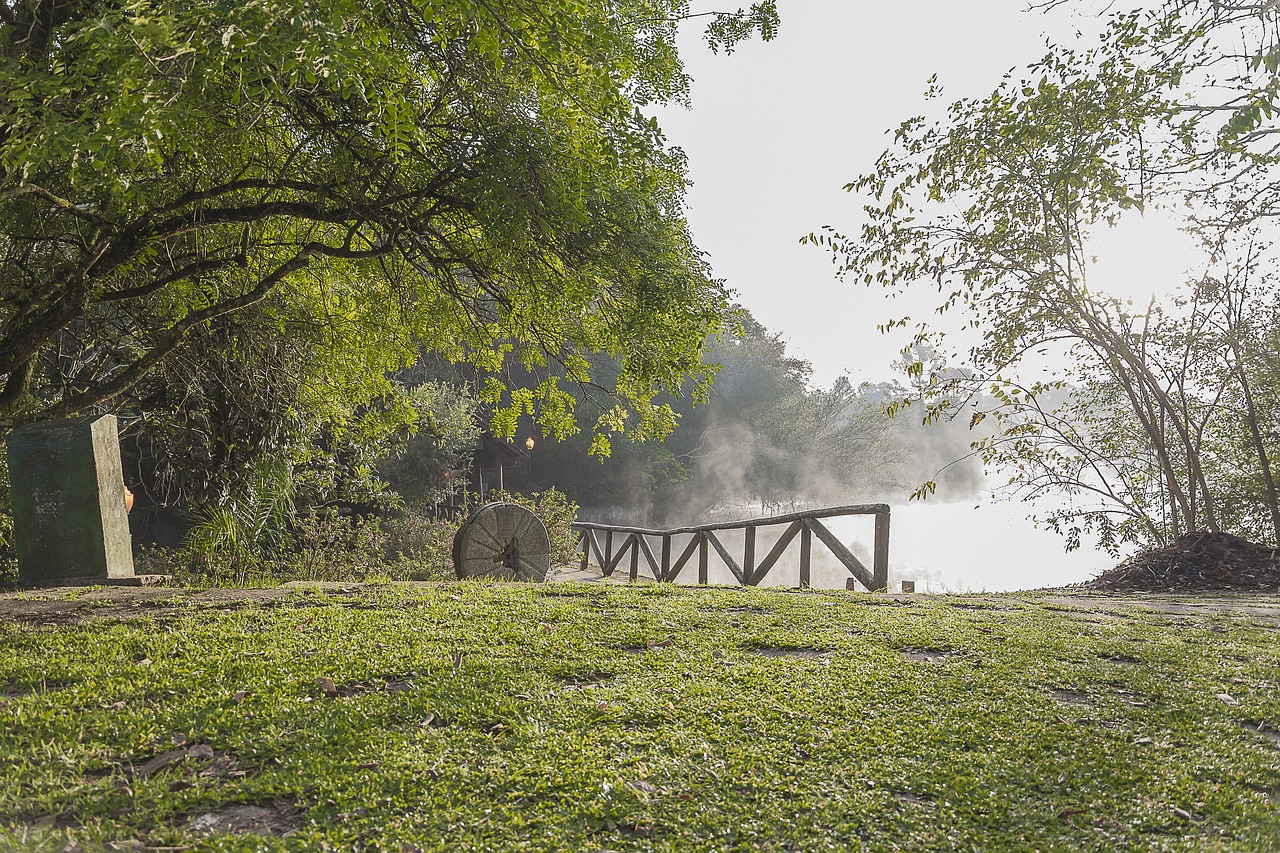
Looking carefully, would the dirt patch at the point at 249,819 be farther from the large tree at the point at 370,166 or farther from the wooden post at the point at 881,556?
the wooden post at the point at 881,556

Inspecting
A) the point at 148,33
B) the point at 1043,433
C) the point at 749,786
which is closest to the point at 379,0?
the point at 148,33

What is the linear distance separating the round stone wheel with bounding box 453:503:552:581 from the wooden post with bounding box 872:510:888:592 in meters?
4.34

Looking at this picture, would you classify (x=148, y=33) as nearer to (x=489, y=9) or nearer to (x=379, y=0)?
(x=379, y=0)

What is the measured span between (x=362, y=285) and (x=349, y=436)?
4.68 m

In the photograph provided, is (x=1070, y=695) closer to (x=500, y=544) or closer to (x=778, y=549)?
(x=778, y=549)

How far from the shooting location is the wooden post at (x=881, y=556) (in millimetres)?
8591

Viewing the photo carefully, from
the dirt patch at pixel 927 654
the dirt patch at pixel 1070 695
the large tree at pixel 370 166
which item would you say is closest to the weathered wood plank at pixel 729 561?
the large tree at pixel 370 166

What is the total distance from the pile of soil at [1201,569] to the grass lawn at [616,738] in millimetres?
5853

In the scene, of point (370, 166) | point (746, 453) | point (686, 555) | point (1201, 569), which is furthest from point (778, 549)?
point (746, 453)

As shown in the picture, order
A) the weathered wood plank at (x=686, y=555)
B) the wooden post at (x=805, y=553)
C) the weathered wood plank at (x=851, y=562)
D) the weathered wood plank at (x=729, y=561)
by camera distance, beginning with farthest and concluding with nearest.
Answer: the weathered wood plank at (x=686, y=555), the weathered wood plank at (x=729, y=561), the wooden post at (x=805, y=553), the weathered wood plank at (x=851, y=562)

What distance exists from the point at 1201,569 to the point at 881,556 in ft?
14.6

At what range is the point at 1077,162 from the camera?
231 inches

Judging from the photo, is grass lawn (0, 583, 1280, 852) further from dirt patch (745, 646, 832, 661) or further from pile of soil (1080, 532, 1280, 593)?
pile of soil (1080, 532, 1280, 593)

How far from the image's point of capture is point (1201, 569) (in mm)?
9305
